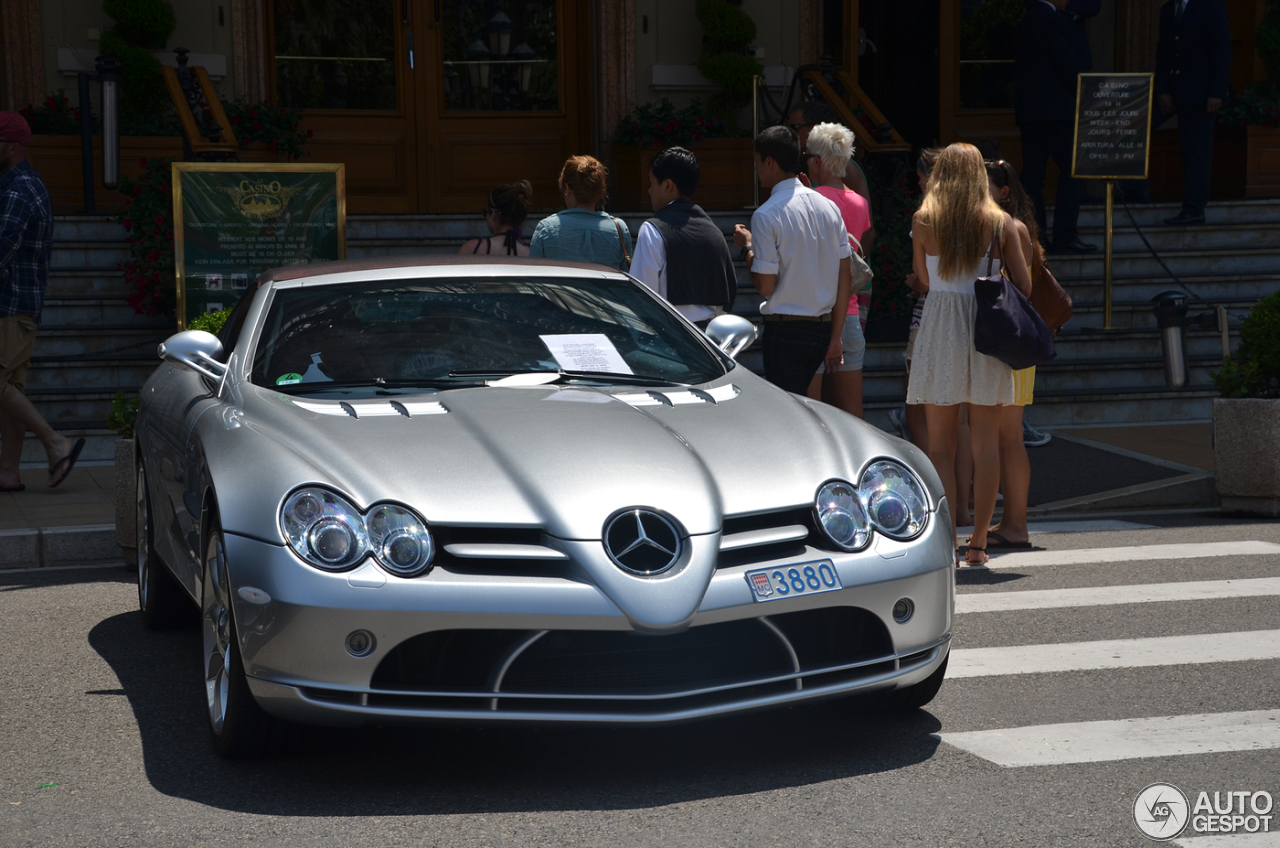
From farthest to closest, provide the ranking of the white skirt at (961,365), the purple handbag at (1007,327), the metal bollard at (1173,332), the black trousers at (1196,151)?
1. the black trousers at (1196,151)
2. the metal bollard at (1173,332)
3. the white skirt at (961,365)
4. the purple handbag at (1007,327)

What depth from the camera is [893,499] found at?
434 cm

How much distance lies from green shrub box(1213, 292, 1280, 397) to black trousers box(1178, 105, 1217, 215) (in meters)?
5.44

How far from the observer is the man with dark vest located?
740 centimetres

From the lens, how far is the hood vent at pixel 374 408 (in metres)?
4.55

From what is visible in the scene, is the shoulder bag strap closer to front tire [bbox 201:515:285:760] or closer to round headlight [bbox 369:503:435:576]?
front tire [bbox 201:515:285:760]

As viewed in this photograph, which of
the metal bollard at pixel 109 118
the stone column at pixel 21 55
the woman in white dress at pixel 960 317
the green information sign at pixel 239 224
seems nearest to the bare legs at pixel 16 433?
the green information sign at pixel 239 224

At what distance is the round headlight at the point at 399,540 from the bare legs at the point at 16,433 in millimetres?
5470

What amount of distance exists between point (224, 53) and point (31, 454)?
5.45 metres

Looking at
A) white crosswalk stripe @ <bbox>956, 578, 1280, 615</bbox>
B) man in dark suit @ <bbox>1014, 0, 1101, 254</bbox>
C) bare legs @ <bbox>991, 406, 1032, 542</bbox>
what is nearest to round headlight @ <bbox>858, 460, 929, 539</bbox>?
white crosswalk stripe @ <bbox>956, 578, 1280, 615</bbox>

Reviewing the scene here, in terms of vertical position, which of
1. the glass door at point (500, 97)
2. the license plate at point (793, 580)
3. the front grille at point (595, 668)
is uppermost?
the glass door at point (500, 97)

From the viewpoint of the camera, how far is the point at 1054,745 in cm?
439

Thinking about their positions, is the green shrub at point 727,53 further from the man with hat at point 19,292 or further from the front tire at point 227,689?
the front tire at point 227,689

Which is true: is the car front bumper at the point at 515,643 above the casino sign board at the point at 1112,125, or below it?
below

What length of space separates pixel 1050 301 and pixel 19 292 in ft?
18.8
